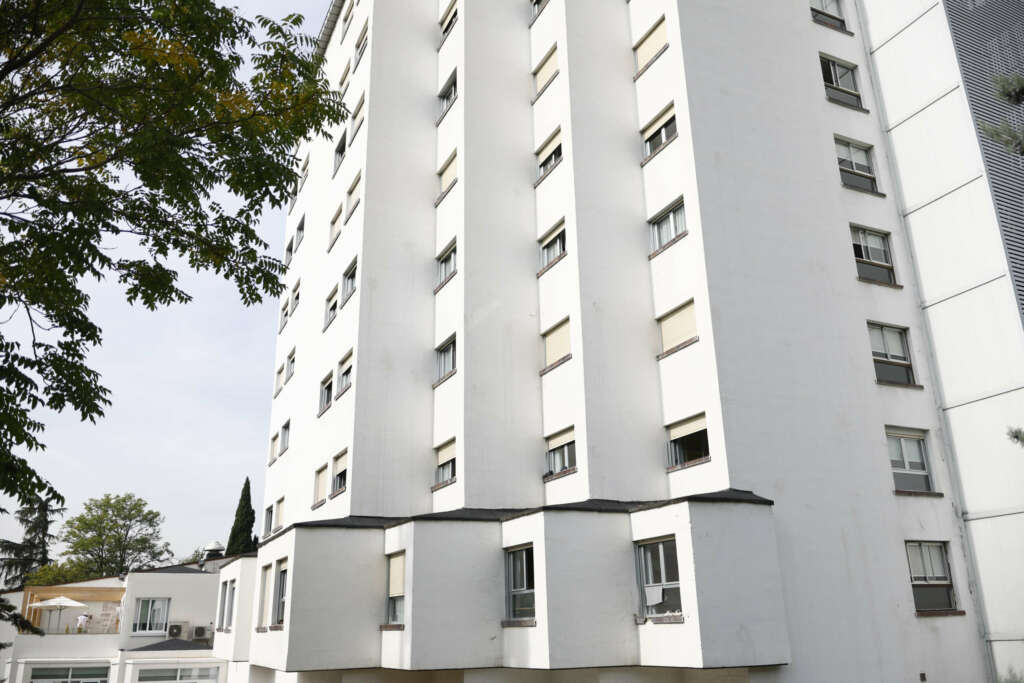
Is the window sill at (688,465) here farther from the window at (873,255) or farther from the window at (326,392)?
the window at (326,392)

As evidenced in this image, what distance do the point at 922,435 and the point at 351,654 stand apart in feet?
40.4

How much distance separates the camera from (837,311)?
17203 mm

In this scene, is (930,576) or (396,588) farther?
(396,588)

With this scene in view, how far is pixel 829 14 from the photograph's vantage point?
21.2 metres

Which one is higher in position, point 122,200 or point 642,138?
point 642,138

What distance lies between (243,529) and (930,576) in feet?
151

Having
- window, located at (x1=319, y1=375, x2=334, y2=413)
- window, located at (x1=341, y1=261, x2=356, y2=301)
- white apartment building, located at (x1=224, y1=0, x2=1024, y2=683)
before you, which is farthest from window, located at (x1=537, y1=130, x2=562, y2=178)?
window, located at (x1=319, y1=375, x2=334, y2=413)

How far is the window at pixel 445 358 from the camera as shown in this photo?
68.4 feet

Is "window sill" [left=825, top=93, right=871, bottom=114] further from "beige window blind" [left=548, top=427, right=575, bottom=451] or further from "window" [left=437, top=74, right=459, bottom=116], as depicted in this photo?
"beige window blind" [left=548, top=427, right=575, bottom=451]

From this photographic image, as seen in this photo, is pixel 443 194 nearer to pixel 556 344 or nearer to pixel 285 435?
pixel 556 344

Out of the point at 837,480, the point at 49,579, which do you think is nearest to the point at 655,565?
the point at 837,480

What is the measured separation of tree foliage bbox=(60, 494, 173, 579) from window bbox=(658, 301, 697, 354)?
56654 millimetres

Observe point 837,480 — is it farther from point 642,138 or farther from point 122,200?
point 122,200

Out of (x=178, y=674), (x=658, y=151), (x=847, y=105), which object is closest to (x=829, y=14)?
(x=847, y=105)
